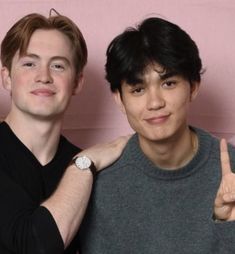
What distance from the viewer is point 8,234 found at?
1356 mm

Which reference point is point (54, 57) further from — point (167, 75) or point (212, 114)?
point (212, 114)

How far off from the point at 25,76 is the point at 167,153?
0.49 meters

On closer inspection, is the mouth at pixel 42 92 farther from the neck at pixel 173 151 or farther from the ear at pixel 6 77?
the neck at pixel 173 151

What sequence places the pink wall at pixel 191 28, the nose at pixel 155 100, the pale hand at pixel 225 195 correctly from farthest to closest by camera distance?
the pink wall at pixel 191 28 < the nose at pixel 155 100 < the pale hand at pixel 225 195

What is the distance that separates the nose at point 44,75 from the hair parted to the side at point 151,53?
20 centimetres

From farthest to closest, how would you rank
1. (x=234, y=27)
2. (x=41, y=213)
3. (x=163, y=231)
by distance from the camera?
(x=234, y=27) < (x=163, y=231) < (x=41, y=213)

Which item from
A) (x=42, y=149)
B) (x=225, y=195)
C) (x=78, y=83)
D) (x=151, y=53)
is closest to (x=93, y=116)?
(x=78, y=83)

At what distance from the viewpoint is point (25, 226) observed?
52.8 inches

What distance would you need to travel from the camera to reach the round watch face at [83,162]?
1.46 meters

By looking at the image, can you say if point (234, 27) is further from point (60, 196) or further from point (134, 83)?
point (60, 196)

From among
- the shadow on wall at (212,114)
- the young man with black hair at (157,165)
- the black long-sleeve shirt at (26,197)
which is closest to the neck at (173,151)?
the young man with black hair at (157,165)

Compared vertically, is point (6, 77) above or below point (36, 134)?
above

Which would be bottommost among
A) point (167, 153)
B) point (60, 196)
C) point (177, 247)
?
point (177, 247)

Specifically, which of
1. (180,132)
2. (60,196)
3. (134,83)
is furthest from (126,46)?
(60,196)
